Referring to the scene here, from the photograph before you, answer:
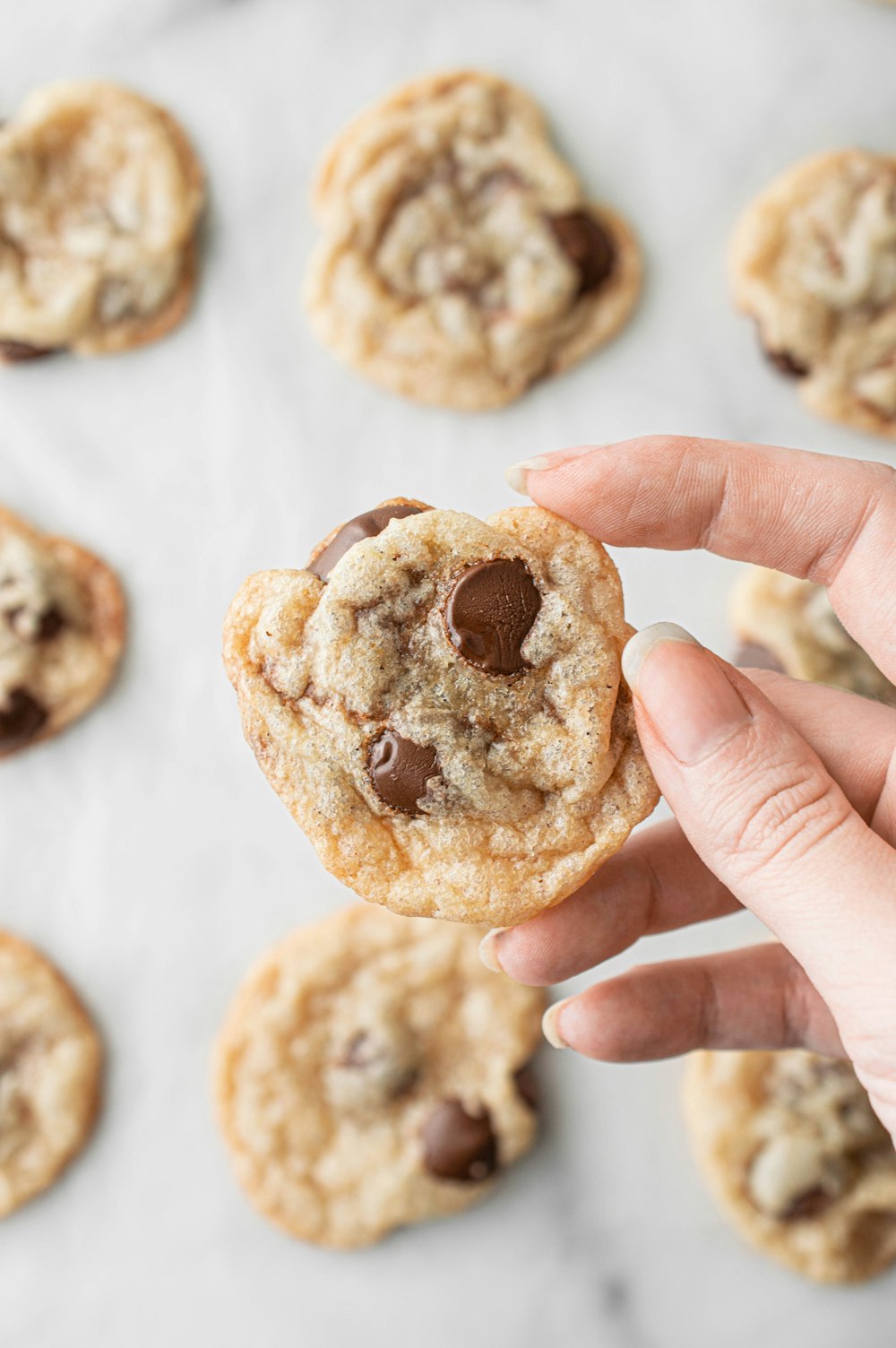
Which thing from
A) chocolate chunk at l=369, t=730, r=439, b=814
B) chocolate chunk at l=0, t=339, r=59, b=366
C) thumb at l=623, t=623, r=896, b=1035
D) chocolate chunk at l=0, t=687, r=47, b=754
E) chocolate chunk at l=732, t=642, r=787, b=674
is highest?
chocolate chunk at l=0, t=339, r=59, b=366

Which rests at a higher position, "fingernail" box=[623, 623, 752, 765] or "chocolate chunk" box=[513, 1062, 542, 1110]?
"fingernail" box=[623, 623, 752, 765]

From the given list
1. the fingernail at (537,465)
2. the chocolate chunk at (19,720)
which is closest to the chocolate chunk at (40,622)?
the chocolate chunk at (19,720)

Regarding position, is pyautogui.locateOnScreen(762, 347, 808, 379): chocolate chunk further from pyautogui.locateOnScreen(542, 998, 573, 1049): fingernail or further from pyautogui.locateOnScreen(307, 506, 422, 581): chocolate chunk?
pyautogui.locateOnScreen(542, 998, 573, 1049): fingernail

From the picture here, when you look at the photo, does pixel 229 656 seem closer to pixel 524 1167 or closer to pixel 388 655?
pixel 388 655

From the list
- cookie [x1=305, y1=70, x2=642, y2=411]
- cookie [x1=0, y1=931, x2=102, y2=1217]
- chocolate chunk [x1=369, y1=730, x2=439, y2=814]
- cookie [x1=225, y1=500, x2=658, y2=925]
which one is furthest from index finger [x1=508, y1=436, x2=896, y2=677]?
cookie [x1=0, y1=931, x2=102, y2=1217]

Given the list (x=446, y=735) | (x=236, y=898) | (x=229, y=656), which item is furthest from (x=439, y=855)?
(x=236, y=898)

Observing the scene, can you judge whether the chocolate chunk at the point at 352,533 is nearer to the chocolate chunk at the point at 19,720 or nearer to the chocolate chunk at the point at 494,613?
the chocolate chunk at the point at 494,613

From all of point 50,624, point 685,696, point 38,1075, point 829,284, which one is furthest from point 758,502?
point 38,1075
